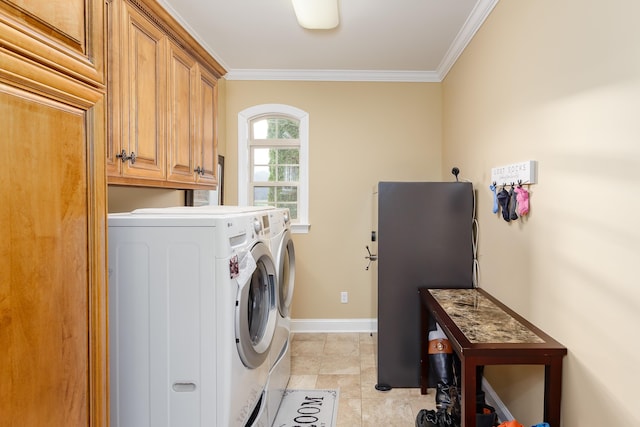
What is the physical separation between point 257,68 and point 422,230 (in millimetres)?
2276

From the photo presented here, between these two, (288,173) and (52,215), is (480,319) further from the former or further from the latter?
(288,173)

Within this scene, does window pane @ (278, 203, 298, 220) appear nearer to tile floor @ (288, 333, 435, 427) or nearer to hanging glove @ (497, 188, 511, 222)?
tile floor @ (288, 333, 435, 427)

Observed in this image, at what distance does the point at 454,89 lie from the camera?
322cm

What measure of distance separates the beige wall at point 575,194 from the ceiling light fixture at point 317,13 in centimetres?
101

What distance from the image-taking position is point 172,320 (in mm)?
1402

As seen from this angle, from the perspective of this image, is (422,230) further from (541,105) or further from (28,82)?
(28,82)

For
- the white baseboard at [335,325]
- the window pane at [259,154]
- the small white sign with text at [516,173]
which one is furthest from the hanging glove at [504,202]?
the window pane at [259,154]

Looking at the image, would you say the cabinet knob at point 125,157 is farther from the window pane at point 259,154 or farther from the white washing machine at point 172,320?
the window pane at point 259,154

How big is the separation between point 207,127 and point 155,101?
656mm

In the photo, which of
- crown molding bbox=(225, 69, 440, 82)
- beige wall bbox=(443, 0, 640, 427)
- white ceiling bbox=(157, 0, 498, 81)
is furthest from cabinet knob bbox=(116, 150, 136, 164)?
A: crown molding bbox=(225, 69, 440, 82)

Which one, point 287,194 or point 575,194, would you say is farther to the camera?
point 287,194

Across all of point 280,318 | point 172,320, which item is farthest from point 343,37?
point 172,320

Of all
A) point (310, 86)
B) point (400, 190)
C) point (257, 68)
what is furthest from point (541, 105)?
point (257, 68)

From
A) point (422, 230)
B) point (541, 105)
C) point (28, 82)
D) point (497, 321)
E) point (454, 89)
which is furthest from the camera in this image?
point (454, 89)
